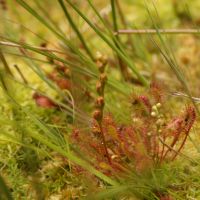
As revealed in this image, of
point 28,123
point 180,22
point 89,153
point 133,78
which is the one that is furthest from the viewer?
point 180,22

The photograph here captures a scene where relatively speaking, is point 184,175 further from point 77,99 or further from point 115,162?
point 77,99

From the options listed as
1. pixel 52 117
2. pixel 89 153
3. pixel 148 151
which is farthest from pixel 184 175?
pixel 52 117

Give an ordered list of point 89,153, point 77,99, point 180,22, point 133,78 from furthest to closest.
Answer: point 180,22
point 133,78
point 89,153
point 77,99

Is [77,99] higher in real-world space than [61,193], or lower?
higher

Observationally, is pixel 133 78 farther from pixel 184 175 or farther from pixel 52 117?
pixel 184 175

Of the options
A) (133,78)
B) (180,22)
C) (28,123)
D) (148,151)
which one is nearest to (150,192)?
(148,151)

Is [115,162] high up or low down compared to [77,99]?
down

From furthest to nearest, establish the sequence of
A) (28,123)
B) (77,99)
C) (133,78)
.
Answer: (133,78) < (28,123) < (77,99)

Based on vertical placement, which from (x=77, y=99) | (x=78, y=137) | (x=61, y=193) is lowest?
(x=61, y=193)

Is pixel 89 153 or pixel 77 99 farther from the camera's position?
pixel 89 153
